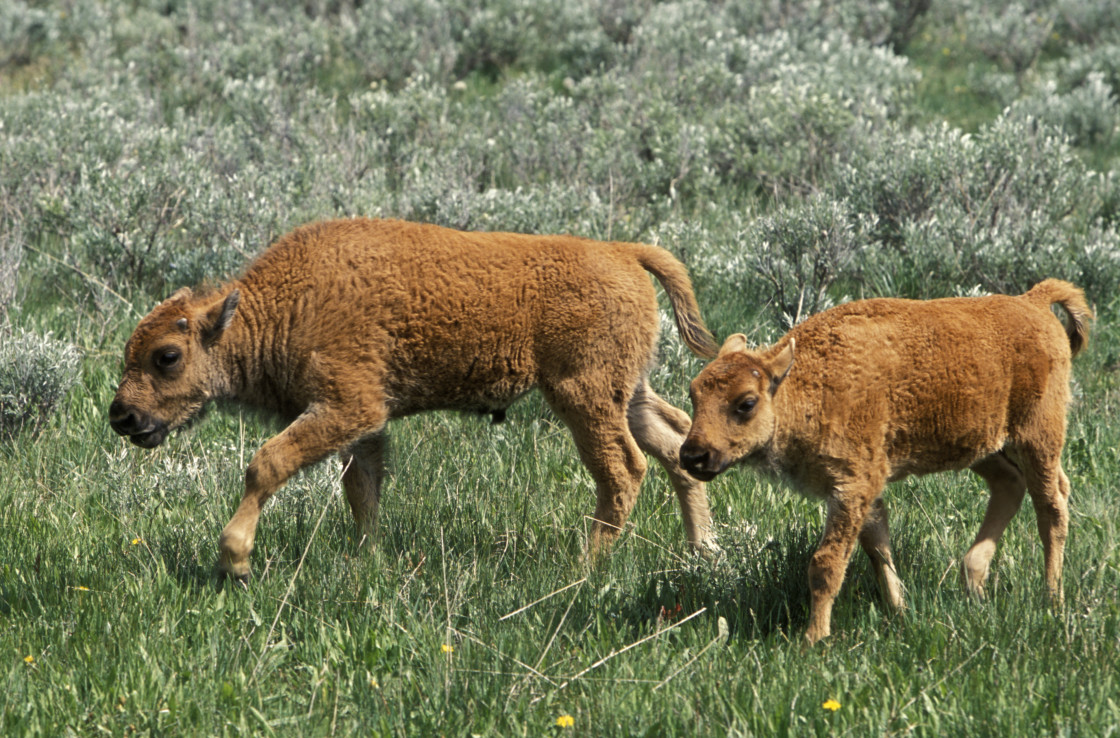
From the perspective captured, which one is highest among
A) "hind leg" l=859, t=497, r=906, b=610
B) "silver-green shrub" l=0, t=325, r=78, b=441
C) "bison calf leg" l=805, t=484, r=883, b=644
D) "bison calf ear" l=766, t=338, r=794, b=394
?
"bison calf ear" l=766, t=338, r=794, b=394

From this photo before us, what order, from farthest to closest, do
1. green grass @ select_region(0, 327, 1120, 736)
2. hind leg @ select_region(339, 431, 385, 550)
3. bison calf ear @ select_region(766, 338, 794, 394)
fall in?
hind leg @ select_region(339, 431, 385, 550) < bison calf ear @ select_region(766, 338, 794, 394) < green grass @ select_region(0, 327, 1120, 736)

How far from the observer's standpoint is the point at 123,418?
502 cm

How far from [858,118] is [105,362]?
296 inches

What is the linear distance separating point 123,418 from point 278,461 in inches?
28.9

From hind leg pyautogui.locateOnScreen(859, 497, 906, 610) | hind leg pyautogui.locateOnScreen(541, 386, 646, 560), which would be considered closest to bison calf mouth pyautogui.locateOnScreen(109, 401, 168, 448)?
hind leg pyautogui.locateOnScreen(541, 386, 646, 560)

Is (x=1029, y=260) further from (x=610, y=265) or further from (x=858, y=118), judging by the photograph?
(x=610, y=265)

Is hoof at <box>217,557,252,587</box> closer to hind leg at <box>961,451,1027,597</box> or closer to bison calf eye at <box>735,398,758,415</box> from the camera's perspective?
bison calf eye at <box>735,398,758,415</box>

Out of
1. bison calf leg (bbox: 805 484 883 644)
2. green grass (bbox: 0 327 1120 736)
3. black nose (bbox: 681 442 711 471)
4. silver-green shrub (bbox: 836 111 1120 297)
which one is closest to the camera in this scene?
green grass (bbox: 0 327 1120 736)

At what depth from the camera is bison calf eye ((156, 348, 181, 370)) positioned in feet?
16.5

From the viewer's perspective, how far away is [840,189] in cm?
1005

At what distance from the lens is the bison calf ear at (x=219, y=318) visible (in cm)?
505

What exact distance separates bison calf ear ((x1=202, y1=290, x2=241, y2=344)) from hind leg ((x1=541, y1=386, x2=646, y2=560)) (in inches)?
54.8

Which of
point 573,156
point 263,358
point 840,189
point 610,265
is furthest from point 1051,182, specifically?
point 263,358

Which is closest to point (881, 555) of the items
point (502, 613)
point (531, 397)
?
point (502, 613)
